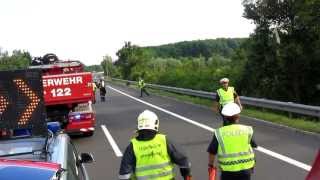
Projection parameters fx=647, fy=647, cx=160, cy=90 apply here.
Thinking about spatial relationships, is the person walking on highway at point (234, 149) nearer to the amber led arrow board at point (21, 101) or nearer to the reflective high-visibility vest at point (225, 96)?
the amber led arrow board at point (21, 101)

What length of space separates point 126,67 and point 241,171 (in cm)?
9942

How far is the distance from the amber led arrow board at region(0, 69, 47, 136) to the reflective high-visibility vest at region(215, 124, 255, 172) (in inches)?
162

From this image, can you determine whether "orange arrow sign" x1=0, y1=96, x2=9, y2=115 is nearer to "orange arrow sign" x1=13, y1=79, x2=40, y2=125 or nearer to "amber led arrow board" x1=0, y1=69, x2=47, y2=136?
"amber led arrow board" x1=0, y1=69, x2=47, y2=136

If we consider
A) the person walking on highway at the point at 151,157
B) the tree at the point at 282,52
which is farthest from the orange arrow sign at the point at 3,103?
the tree at the point at 282,52

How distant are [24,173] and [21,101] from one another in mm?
6564

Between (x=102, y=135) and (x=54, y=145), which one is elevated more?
(x=54, y=145)

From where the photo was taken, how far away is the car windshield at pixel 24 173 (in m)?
4.59

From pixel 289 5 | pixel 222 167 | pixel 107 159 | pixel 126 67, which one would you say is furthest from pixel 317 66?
pixel 126 67

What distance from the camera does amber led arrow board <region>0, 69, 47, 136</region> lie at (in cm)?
1040

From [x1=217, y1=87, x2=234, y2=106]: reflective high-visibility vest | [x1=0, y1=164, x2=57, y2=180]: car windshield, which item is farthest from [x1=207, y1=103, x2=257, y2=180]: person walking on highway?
[x1=217, y1=87, x2=234, y2=106]: reflective high-visibility vest

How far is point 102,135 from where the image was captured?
19.1 meters

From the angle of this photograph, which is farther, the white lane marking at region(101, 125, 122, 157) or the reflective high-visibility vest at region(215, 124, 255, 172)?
the white lane marking at region(101, 125, 122, 157)

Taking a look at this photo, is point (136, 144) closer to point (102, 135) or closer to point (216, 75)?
point (102, 135)

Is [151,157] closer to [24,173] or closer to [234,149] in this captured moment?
[234,149]
